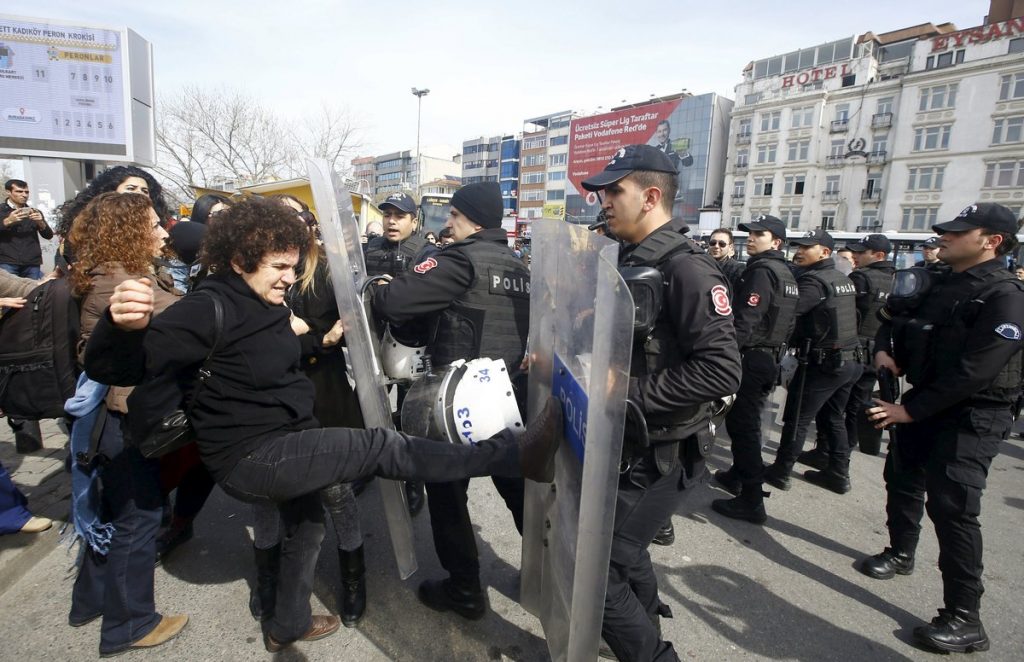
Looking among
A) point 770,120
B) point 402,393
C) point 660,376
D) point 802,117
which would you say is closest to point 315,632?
point 402,393

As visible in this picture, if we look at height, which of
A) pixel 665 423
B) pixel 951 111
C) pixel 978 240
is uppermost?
pixel 951 111

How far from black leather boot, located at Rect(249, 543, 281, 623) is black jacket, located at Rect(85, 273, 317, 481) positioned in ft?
2.07

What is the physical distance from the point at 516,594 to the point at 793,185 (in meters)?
50.4

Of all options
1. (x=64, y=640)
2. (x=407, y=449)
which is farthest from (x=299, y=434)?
(x=64, y=640)

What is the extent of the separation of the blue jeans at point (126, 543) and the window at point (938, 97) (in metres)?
50.2

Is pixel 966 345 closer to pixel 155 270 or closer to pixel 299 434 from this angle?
pixel 299 434

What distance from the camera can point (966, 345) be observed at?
2279 millimetres

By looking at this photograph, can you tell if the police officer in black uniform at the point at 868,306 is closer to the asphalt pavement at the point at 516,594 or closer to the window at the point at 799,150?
the asphalt pavement at the point at 516,594

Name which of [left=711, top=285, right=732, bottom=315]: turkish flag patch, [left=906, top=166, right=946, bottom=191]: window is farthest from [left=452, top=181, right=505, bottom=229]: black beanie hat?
[left=906, top=166, right=946, bottom=191]: window

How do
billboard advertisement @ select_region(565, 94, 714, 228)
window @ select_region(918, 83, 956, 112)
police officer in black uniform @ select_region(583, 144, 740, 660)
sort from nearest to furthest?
police officer in black uniform @ select_region(583, 144, 740, 660) → window @ select_region(918, 83, 956, 112) → billboard advertisement @ select_region(565, 94, 714, 228)

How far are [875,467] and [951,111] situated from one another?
45839mm

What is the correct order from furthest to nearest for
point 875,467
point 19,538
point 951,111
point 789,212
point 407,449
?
point 789,212, point 951,111, point 875,467, point 19,538, point 407,449

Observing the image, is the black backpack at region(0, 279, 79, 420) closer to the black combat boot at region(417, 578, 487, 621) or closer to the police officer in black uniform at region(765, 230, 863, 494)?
the black combat boot at region(417, 578, 487, 621)

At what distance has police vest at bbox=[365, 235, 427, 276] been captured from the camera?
504 centimetres
